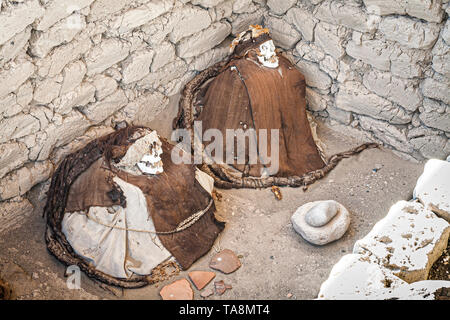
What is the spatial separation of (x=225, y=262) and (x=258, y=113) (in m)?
1.47

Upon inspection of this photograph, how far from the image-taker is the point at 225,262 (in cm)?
402

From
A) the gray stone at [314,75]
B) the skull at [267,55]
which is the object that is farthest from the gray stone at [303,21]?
the skull at [267,55]

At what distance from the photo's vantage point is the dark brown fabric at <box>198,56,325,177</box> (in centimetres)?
472

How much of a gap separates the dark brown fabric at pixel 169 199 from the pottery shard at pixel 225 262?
117 mm

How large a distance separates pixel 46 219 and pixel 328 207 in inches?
88.9

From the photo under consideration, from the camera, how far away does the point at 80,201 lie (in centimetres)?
386

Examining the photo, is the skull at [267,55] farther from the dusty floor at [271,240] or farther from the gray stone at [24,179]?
the gray stone at [24,179]

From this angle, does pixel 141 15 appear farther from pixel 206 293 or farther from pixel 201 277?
pixel 206 293

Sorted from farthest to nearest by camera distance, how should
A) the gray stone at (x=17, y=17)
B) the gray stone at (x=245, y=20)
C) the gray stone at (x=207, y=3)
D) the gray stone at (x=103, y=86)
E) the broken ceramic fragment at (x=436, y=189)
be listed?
the gray stone at (x=245, y=20) < the gray stone at (x=207, y=3) < the gray stone at (x=103, y=86) < the gray stone at (x=17, y=17) < the broken ceramic fragment at (x=436, y=189)

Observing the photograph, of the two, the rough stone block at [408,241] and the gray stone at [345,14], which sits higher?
the gray stone at [345,14]

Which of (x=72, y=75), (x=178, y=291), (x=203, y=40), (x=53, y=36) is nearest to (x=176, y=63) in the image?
(x=203, y=40)

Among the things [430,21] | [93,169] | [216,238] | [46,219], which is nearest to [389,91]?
[430,21]

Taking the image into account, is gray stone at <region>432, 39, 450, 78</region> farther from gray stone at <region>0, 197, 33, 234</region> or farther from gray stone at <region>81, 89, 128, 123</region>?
gray stone at <region>0, 197, 33, 234</region>

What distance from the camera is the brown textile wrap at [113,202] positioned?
3.82 m
